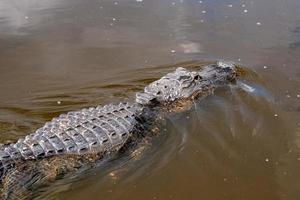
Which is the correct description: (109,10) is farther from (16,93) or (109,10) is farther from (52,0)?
(16,93)

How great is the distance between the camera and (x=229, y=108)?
5629 mm

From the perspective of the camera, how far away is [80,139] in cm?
443

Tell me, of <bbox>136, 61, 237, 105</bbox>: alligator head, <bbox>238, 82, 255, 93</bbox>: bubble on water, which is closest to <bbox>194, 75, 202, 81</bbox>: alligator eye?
<bbox>136, 61, 237, 105</bbox>: alligator head

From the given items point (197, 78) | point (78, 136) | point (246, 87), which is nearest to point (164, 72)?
point (197, 78)

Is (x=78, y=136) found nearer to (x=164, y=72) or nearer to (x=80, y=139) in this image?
(x=80, y=139)

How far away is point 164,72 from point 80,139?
2.42 m

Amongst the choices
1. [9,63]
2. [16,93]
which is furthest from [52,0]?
[16,93]

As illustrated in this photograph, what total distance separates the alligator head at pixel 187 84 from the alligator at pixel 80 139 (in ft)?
Result: 0.04

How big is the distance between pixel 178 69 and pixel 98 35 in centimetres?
211

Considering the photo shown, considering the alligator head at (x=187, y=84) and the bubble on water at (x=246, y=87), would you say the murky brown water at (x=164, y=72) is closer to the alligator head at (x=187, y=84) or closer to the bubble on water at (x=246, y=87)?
the bubble on water at (x=246, y=87)

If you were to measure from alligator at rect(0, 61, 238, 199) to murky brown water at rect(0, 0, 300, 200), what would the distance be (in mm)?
161

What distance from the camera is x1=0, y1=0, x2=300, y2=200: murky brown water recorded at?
14.1 feet

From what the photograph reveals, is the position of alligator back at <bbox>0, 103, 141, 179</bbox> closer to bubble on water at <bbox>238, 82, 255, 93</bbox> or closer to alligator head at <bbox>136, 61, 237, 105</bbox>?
alligator head at <bbox>136, 61, 237, 105</bbox>

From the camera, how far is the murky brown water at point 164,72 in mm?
4293
